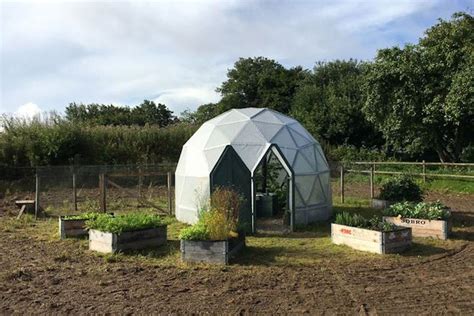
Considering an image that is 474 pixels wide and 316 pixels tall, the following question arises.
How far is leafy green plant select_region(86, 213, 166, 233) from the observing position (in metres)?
10.2

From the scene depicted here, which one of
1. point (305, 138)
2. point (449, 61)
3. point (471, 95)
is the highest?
point (449, 61)

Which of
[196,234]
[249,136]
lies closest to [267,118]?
[249,136]

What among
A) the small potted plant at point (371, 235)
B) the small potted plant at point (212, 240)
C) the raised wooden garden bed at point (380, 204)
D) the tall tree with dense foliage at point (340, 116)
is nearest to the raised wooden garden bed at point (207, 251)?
the small potted plant at point (212, 240)

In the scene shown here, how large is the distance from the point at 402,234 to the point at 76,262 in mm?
6377

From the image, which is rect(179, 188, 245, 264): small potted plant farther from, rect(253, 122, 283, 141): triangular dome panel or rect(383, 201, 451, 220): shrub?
rect(253, 122, 283, 141): triangular dome panel

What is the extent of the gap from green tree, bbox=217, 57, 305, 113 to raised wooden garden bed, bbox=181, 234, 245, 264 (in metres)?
Result: 38.0

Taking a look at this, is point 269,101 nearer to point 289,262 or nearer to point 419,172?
point 419,172

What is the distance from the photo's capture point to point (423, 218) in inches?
454

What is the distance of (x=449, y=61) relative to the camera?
23875 millimetres

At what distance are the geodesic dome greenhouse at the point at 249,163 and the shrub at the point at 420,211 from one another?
7.58 feet

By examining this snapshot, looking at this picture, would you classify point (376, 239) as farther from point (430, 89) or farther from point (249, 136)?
point (430, 89)

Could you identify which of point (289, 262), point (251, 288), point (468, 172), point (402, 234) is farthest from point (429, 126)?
point (251, 288)

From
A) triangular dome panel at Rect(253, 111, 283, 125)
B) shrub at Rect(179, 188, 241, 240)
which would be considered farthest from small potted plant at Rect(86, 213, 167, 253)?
triangular dome panel at Rect(253, 111, 283, 125)

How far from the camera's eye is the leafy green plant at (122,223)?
33.3 ft
